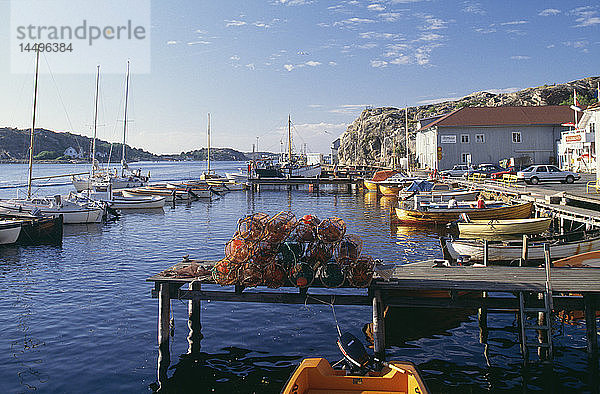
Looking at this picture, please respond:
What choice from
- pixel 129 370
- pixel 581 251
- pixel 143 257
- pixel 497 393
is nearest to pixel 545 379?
pixel 497 393

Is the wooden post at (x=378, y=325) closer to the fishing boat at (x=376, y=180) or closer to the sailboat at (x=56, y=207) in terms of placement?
the sailboat at (x=56, y=207)

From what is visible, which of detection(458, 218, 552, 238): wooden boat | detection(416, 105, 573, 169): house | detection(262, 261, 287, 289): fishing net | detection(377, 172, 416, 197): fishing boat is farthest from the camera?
detection(416, 105, 573, 169): house

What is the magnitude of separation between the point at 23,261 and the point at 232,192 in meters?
46.8

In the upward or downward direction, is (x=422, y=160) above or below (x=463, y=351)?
above

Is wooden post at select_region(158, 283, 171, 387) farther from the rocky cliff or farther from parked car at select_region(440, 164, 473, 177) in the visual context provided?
the rocky cliff

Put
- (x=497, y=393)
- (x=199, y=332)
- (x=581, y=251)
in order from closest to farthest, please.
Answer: (x=497, y=393) → (x=199, y=332) → (x=581, y=251)

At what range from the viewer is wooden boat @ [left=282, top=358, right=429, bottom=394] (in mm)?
8430

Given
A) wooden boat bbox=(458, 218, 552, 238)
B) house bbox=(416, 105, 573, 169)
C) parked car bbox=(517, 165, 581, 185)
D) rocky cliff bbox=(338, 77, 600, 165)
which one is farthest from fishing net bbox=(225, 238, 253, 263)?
rocky cliff bbox=(338, 77, 600, 165)

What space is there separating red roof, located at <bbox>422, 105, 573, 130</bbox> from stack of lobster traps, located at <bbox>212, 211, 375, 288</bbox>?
6125 centimetres

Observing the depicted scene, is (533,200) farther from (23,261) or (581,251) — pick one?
(23,261)

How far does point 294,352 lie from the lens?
1287 centimetres

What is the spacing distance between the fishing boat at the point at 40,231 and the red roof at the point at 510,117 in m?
52.9

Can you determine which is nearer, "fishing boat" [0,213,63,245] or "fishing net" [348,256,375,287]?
"fishing net" [348,256,375,287]

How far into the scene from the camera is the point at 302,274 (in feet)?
36.4
